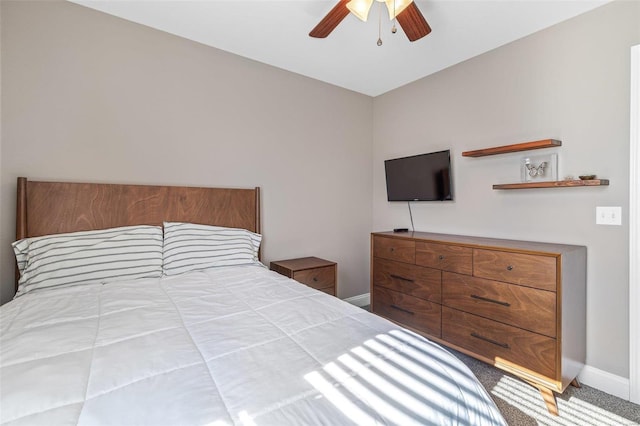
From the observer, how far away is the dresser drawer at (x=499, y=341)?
6.06ft

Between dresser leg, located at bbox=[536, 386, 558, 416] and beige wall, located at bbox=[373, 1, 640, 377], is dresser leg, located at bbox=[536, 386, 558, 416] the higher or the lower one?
the lower one

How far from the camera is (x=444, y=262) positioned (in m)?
2.41

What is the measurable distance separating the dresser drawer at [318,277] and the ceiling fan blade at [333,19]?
6.07ft

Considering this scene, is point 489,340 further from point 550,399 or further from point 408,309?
point 408,309

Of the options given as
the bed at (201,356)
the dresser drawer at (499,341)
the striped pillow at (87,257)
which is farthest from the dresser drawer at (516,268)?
the striped pillow at (87,257)

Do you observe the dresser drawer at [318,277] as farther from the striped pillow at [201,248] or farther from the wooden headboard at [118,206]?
the wooden headboard at [118,206]

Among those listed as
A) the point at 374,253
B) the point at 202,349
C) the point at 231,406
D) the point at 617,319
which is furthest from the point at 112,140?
the point at 617,319

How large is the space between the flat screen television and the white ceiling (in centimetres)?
90

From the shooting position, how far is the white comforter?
28.4 inches

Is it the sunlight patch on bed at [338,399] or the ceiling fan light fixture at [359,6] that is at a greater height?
the ceiling fan light fixture at [359,6]

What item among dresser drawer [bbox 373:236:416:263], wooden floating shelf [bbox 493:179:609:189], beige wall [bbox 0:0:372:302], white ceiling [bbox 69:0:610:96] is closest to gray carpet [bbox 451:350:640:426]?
dresser drawer [bbox 373:236:416:263]

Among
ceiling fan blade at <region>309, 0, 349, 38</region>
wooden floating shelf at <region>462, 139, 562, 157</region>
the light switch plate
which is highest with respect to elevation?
ceiling fan blade at <region>309, 0, 349, 38</region>

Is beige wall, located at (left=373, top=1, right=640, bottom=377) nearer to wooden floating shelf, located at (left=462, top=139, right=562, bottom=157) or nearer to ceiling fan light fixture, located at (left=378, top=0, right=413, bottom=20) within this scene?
wooden floating shelf, located at (left=462, top=139, right=562, bottom=157)

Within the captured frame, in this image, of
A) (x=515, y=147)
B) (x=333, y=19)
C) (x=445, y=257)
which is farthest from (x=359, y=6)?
(x=445, y=257)
